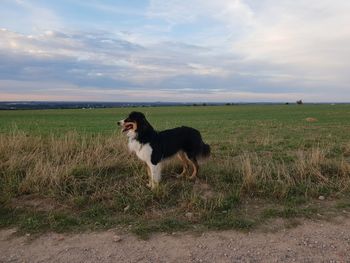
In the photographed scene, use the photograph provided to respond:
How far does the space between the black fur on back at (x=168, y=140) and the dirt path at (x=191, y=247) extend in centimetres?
236

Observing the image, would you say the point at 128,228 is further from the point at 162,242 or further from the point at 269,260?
the point at 269,260

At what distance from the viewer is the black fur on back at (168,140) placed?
284 inches

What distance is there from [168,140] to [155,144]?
0.38 metres

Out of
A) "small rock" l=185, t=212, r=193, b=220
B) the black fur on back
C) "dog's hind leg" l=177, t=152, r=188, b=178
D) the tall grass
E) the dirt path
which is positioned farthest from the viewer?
"dog's hind leg" l=177, t=152, r=188, b=178

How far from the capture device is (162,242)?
192 inches

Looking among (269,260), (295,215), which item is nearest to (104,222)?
(269,260)

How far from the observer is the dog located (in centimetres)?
717

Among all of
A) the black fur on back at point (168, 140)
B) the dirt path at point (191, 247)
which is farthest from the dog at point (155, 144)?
the dirt path at point (191, 247)

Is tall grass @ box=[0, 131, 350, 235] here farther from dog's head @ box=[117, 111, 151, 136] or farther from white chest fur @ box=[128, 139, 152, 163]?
dog's head @ box=[117, 111, 151, 136]

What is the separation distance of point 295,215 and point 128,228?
2693 mm

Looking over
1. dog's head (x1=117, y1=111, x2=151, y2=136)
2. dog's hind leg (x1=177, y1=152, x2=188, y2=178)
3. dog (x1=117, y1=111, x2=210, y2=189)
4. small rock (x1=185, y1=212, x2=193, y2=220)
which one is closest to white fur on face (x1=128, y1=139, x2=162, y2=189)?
dog (x1=117, y1=111, x2=210, y2=189)

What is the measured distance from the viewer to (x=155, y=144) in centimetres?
729

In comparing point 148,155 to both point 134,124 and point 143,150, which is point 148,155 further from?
point 134,124

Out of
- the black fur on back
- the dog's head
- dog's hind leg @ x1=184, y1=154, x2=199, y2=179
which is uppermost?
the dog's head
